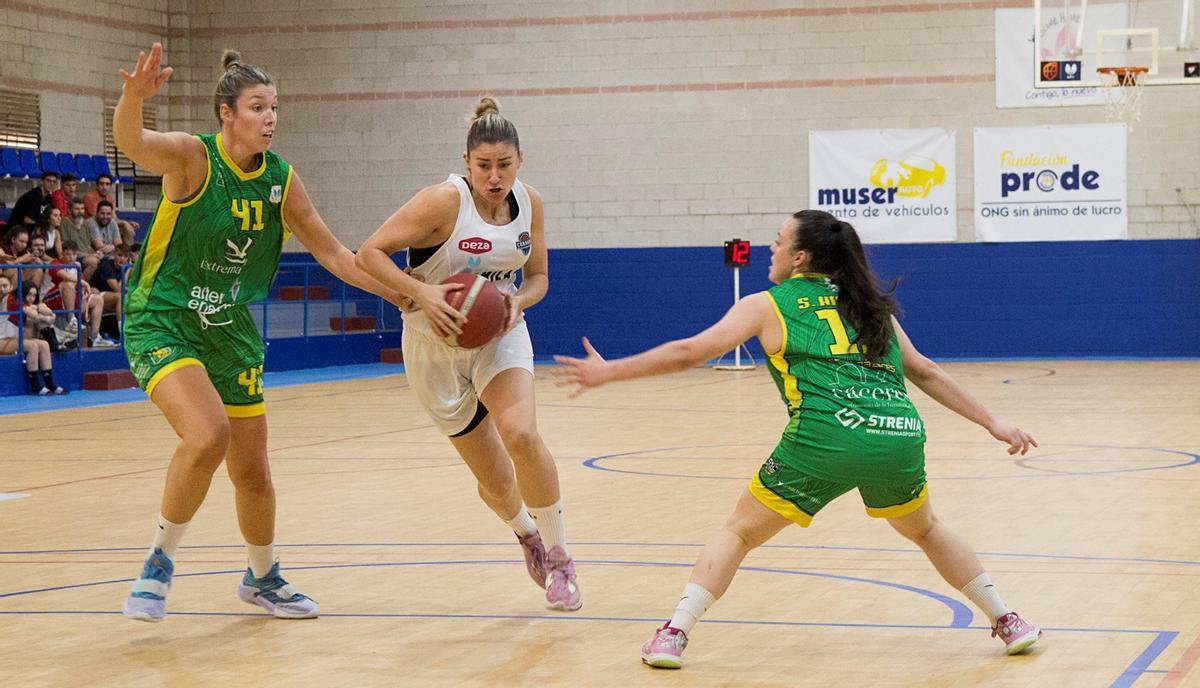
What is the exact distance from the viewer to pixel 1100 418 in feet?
37.2

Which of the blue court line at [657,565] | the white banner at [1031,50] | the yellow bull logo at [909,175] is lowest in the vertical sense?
the blue court line at [657,565]

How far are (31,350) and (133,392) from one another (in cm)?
105

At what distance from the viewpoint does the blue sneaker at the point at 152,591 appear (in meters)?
4.66

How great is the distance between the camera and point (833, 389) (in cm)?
419

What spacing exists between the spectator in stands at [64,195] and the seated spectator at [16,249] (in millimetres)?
916

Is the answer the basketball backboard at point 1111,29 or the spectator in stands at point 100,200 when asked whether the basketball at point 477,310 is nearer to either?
the spectator in stands at point 100,200

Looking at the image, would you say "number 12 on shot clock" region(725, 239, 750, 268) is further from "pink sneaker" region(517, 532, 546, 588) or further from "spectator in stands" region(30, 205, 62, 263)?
"pink sneaker" region(517, 532, 546, 588)

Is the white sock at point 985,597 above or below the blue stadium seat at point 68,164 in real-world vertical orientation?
below

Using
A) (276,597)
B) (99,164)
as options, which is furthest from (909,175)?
(276,597)

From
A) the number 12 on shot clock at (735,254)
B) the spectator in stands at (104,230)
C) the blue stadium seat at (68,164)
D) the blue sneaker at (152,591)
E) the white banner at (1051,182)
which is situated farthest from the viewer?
the white banner at (1051,182)

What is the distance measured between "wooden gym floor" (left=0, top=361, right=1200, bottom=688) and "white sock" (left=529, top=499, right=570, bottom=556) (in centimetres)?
21

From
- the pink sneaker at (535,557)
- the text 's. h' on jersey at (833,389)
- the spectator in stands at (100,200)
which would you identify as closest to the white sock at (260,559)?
the pink sneaker at (535,557)

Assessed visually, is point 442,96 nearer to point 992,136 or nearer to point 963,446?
point 992,136

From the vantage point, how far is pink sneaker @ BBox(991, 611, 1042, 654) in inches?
168
